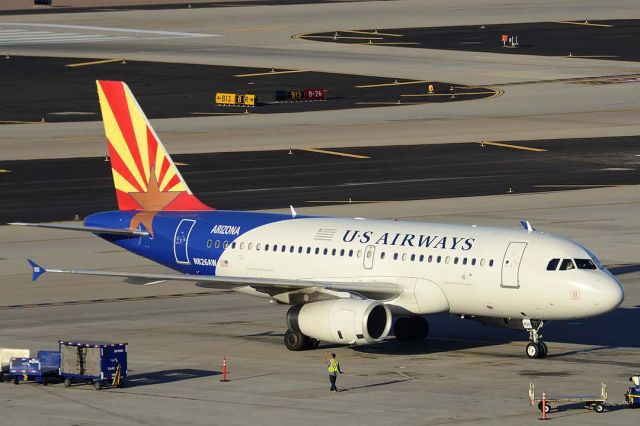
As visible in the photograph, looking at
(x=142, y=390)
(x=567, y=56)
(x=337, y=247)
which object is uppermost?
(x=567, y=56)

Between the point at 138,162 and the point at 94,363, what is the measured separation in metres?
16.7

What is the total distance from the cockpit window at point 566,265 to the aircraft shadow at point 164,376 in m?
12.0

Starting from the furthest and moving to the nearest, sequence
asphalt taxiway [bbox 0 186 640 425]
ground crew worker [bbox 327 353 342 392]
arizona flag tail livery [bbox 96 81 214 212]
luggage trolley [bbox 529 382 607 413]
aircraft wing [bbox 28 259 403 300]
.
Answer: arizona flag tail livery [bbox 96 81 214 212]
aircraft wing [bbox 28 259 403 300]
ground crew worker [bbox 327 353 342 392]
asphalt taxiway [bbox 0 186 640 425]
luggage trolley [bbox 529 382 607 413]

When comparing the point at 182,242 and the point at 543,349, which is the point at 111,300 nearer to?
the point at 182,242

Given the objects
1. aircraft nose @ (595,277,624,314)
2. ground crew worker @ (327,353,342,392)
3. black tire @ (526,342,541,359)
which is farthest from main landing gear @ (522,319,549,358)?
ground crew worker @ (327,353,342,392)

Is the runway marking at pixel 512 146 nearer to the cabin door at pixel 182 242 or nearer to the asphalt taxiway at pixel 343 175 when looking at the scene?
the asphalt taxiway at pixel 343 175

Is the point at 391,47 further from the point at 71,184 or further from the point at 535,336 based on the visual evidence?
the point at 535,336

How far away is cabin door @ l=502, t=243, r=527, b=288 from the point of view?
171ft

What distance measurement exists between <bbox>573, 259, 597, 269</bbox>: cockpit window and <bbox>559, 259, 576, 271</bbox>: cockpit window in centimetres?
21

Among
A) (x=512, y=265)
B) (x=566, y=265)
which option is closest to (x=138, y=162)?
(x=512, y=265)

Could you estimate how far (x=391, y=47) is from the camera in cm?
16962

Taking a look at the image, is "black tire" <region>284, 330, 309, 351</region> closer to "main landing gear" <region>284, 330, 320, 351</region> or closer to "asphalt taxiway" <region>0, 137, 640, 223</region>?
"main landing gear" <region>284, 330, 320, 351</region>

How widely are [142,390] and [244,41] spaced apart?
131736 millimetres

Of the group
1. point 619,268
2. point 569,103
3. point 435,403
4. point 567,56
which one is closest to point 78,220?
point 619,268
